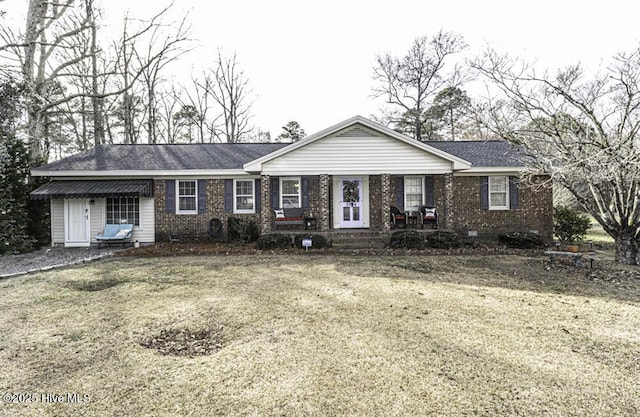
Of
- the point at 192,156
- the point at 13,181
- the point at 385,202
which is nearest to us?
the point at 13,181

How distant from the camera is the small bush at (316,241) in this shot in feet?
38.7

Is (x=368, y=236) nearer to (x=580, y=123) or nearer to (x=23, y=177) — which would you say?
(x=580, y=123)

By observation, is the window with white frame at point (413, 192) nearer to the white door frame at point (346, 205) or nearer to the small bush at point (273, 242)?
the white door frame at point (346, 205)

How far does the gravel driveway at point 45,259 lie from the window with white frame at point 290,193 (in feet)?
21.6

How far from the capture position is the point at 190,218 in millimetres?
13766

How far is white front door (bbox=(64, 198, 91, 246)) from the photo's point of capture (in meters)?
13.0

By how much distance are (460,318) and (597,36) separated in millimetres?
11062

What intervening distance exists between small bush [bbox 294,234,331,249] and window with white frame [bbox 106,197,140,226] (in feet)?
22.8

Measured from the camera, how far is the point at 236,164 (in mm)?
14234

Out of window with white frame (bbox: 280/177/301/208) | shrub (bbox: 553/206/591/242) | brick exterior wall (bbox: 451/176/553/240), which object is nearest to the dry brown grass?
brick exterior wall (bbox: 451/176/553/240)

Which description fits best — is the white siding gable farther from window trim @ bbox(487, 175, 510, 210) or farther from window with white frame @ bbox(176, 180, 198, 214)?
window with white frame @ bbox(176, 180, 198, 214)

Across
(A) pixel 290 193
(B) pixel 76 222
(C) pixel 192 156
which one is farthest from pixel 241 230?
(B) pixel 76 222

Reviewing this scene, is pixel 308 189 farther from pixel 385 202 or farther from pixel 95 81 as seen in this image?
pixel 95 81

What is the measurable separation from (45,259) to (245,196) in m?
6.94
